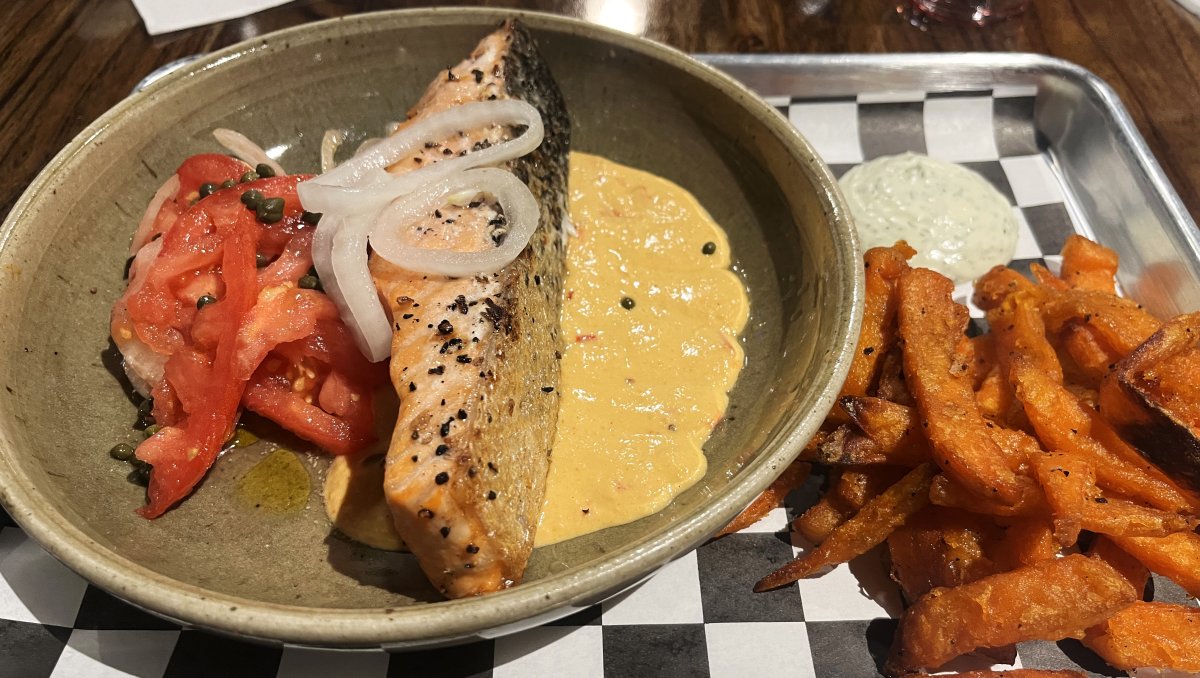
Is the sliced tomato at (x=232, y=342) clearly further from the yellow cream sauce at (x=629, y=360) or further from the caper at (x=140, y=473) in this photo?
the yellow cream sauce at (x=629, y=360)

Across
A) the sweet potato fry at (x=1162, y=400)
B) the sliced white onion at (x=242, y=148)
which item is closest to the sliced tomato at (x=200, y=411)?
the sliced white onion at (x=242, y=148)

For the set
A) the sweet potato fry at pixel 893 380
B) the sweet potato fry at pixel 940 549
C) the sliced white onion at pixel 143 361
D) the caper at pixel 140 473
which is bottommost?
the sweet potato fry at pixel 940 549

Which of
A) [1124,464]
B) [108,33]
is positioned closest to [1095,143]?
[1124,464]

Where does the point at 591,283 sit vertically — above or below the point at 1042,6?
above

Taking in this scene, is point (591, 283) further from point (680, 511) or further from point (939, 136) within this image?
Result: point (939, 136)

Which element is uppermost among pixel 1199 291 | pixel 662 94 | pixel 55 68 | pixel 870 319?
pixel 55 68

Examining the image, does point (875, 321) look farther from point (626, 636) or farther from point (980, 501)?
point (626, 636)

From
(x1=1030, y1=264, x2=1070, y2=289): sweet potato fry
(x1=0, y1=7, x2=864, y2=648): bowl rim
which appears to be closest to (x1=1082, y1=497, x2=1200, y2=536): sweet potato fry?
(x1=0, y1=7, x2=864, y2=648): bowl rim
